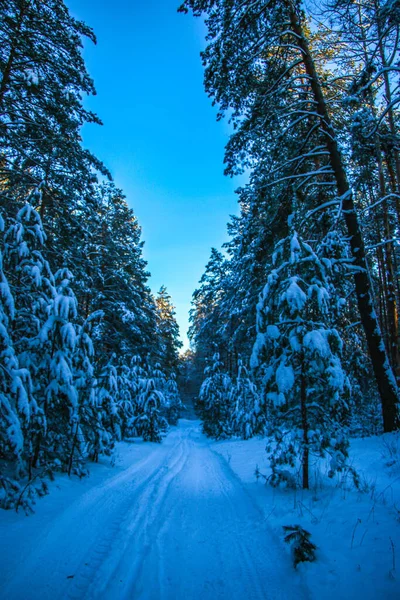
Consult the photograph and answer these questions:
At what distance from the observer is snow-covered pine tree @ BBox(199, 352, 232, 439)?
1725 centimetres

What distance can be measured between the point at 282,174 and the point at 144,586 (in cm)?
1026

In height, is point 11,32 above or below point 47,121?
above

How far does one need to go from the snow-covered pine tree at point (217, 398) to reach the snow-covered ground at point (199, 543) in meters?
12.0

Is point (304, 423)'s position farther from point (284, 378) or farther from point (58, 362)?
point (58, 362)

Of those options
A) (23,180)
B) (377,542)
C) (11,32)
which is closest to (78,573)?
(377,542)

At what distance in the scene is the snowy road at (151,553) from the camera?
263cm

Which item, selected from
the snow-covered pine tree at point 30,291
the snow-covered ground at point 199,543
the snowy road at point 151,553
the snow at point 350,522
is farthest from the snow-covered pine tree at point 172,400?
the snowy road at point 151,553

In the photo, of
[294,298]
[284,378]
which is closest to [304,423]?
[284,378]

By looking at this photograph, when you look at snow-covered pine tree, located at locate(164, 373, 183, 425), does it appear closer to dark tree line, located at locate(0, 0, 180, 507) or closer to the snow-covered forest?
dark tree line, located at locate(0, 0, 180, 507)

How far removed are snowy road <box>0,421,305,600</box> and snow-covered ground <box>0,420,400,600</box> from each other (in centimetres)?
1

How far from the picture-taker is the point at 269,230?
30.3ft

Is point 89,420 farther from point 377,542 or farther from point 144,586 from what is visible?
point 377,542

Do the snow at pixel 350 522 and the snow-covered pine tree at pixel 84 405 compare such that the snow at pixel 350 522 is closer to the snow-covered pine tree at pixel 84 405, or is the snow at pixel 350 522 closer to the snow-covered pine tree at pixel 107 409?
the snow-covered pine tree at pixel 84 405

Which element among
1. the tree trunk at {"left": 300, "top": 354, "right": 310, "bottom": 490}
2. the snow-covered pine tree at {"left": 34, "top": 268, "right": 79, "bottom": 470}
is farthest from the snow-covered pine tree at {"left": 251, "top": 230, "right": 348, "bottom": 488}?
the snow-covered pine tree at {"left": 34, "top": 268, "right": 79, "bottom": 470}
